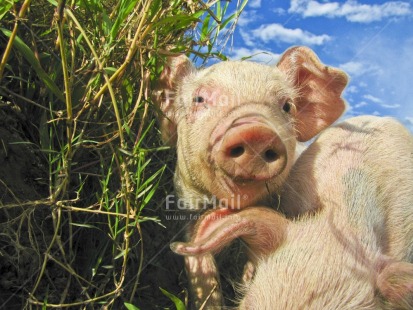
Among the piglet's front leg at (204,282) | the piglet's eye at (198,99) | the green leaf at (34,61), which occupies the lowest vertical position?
the piglet's front leg at (204,282)

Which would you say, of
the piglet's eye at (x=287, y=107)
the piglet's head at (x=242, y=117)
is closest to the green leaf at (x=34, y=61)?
the piglet's head at (x=242, y=117)

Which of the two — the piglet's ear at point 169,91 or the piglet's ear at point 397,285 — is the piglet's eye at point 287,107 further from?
the piglet's ear at point 397,285

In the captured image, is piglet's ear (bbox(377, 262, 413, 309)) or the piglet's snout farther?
the piglet's snout

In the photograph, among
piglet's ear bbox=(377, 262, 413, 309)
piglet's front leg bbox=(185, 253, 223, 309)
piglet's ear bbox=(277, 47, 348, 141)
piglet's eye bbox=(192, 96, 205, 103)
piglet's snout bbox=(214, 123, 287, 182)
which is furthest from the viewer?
piglet's ear bbox=(277, 47, 348, 141)

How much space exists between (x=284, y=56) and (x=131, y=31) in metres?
0.83

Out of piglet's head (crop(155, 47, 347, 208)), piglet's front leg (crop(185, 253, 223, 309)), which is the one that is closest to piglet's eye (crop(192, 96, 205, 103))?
piglet's head (crop(155, 47, 347, 208))

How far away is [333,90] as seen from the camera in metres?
2.84

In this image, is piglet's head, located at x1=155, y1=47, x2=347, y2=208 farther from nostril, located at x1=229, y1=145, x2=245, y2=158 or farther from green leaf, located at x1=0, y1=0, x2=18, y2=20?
green leaf, located at x1=0, y1=0, x2=18, y2=20

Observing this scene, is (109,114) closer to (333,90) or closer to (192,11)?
(192,11)

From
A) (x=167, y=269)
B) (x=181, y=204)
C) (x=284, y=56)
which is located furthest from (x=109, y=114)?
(x=284, y=56)

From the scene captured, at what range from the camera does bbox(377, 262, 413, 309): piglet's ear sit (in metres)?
1.87

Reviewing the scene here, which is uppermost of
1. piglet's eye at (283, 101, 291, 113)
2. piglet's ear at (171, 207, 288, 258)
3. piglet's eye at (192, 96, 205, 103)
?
piglet's eye at (192, 96, 205, 103)

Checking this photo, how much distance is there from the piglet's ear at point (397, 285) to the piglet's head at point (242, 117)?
0.56 m

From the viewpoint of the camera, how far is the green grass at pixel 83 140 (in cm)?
219
